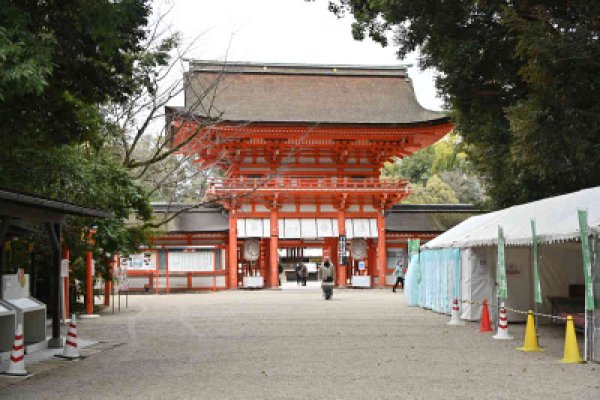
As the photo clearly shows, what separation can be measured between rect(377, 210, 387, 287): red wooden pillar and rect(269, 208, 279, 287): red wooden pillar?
4720mm

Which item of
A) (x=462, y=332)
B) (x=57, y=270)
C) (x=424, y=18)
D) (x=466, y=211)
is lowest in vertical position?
(x=462, y=332)

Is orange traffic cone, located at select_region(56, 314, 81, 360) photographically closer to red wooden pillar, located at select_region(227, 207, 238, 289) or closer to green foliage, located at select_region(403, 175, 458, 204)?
red wooden pillar, located at select_region(227, 207, 238, 289)

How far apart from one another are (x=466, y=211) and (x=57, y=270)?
26941 mm

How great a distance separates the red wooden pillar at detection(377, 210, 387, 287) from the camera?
1280 inches

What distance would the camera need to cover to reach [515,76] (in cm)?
1623

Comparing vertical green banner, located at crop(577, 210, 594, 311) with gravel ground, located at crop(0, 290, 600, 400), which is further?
vertical green banner, located at crop(577, 210, 594, 311)

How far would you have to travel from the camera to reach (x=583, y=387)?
7.61m

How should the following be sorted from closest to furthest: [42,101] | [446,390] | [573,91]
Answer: [446,390]
[42,101]
[573,91]

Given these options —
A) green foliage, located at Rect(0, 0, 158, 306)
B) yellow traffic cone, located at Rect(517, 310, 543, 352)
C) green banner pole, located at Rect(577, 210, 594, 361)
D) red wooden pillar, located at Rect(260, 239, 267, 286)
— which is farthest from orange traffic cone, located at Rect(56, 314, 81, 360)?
red wooden pillar, located at Rect(260, 239, 267, 286)

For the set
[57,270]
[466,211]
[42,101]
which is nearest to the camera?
[42,101]

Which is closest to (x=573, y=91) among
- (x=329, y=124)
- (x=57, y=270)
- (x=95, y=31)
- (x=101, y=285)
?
(x=95, y=31)

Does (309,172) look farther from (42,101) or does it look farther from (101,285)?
(42,101)

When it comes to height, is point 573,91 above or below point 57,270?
above

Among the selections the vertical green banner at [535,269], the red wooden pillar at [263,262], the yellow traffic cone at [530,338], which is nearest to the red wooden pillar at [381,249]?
the red wooden pillar at [263,262]
